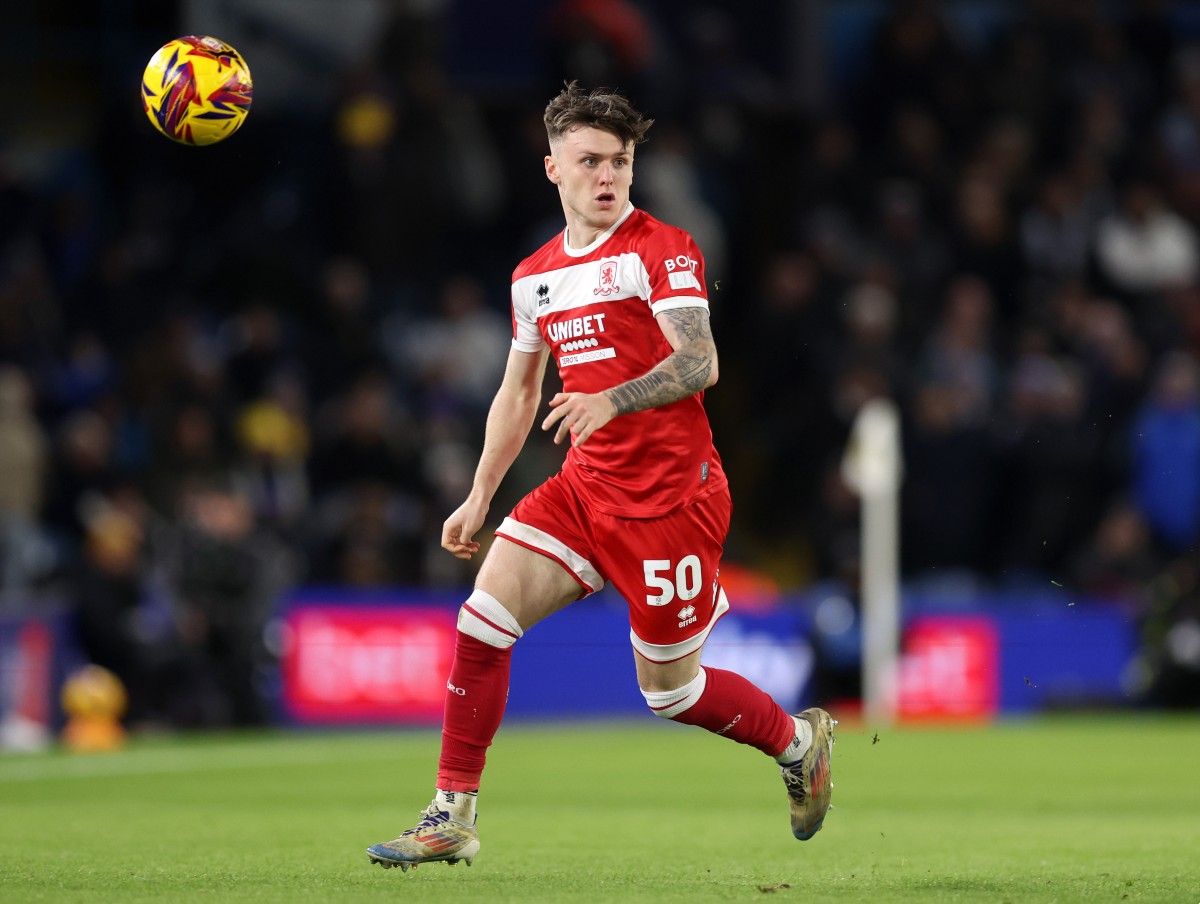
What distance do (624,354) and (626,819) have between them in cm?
317

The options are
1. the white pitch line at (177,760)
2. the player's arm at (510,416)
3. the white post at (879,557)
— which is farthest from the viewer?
the white post at (879,557)

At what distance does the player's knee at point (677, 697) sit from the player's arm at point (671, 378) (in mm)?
1053

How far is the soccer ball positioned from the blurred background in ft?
26.5

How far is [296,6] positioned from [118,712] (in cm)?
798

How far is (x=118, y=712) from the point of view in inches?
607

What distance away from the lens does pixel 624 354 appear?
6.86m

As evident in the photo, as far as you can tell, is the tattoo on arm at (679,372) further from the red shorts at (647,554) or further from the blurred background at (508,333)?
the blurred background at (508,333)

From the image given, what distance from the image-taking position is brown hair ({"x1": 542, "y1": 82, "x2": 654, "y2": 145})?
269 inches

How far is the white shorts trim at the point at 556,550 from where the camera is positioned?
22.7 feet

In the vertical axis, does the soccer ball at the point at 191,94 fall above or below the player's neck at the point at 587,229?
above

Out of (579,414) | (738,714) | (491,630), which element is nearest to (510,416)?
(491,630)

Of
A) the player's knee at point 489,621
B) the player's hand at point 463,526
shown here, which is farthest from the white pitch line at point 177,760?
the player's knee at point 489,621

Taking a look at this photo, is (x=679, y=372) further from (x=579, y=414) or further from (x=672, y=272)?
(x=579, y=414)

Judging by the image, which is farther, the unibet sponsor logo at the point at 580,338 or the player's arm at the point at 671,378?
the unibet sponsor logo at the point at 580,338
